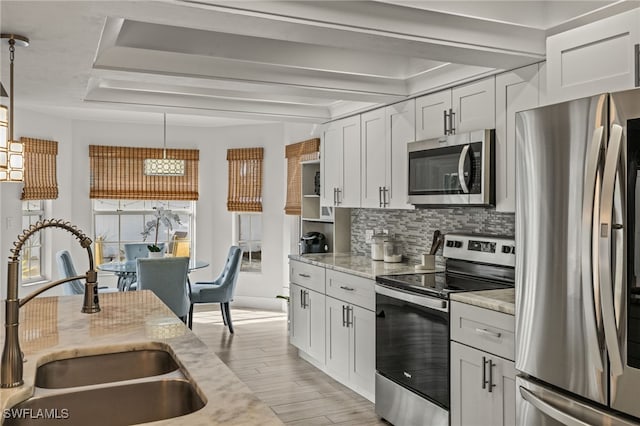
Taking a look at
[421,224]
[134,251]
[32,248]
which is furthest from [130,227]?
[421,224]

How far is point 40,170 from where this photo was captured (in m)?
6.20

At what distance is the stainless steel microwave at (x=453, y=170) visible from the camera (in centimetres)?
338

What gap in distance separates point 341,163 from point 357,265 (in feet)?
3.88

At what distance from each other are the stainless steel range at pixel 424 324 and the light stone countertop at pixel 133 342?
148 cm

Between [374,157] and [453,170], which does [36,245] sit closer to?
[374,157]

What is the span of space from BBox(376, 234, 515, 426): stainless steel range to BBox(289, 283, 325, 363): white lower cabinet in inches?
38.6

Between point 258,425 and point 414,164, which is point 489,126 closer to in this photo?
point 414,164

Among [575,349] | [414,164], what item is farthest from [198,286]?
[575,349]

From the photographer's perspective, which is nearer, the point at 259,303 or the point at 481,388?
the point at 481,388

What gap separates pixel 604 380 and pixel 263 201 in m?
5.64

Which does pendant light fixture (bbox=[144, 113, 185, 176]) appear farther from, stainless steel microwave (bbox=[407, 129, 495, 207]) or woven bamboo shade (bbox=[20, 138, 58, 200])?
stainless steel microwave (bbox=[407, 129, 495, 207])

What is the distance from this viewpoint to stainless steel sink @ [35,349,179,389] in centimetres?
194

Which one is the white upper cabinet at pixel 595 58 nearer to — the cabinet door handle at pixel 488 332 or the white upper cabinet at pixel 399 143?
the cabinet door handle at pixel 488 332

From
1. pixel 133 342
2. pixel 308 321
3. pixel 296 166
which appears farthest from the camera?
pixel 296 166
